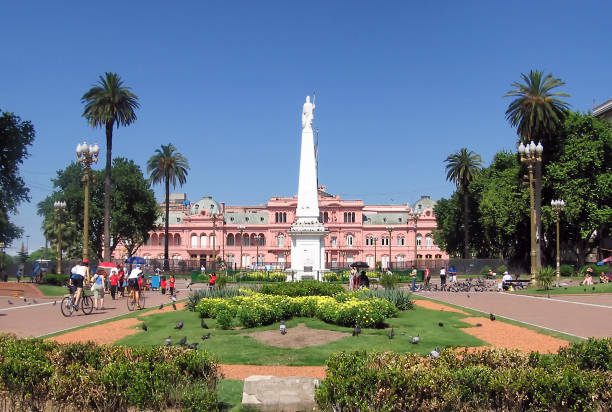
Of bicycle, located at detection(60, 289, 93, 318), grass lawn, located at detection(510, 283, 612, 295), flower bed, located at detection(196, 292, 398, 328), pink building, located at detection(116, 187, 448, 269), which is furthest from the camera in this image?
pink building, located at detection(116, 187, 448, 269)

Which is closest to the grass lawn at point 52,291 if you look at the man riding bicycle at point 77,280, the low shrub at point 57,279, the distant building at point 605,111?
the low shrub at point 57,279

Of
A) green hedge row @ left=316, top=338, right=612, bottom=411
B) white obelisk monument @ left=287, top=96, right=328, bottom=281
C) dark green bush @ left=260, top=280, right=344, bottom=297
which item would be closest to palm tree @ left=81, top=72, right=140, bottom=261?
white obelisk monument @ left=287, top=96, right=328, bottom=281

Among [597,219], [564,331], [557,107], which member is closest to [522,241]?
[597,219]

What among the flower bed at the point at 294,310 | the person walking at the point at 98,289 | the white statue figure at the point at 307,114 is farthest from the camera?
the white statue figure at the point at 307,114

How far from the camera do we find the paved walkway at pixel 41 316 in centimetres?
1780

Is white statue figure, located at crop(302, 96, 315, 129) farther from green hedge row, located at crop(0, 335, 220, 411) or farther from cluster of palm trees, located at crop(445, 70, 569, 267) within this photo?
green hedge row, located at crop(0, 335, 220, 411)

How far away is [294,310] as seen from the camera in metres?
17.7

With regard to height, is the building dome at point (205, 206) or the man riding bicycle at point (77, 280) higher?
the building dome at point (205, 206)

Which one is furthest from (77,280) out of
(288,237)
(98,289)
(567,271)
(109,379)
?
(288,237)

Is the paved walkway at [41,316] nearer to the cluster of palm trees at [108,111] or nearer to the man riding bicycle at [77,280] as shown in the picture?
the man riding bicycle at [77,280]

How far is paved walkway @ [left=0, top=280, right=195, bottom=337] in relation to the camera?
17797 millimetres

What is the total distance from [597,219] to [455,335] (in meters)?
37.5

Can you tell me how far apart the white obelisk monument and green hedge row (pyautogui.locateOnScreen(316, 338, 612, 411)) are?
3623 centimetres

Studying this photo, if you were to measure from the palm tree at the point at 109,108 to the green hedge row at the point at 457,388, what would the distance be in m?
41.8
